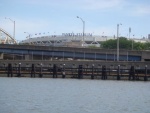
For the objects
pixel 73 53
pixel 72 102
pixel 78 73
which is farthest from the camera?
pixel 73 53

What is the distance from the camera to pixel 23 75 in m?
106

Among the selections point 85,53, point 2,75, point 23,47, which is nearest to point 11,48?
point 23,47

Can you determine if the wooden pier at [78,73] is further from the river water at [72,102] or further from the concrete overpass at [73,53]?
the river water at [72,102]

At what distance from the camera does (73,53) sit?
15000 cm

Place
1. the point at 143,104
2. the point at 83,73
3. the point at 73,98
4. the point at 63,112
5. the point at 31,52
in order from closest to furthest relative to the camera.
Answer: the point at 63,112
the point at 143,104
the point at 73,98
the point at 83,73
the point at 31,52

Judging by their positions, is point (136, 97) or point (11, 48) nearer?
point (136, 97)

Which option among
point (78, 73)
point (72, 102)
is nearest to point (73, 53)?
point (78, 73)

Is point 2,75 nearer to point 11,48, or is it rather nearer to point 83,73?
point 83,73

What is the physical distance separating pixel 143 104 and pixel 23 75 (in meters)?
56.6

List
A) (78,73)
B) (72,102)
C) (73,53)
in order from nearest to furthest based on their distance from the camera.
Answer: (72,102) → (78,73) → (73,53)

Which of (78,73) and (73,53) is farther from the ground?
(73,53)

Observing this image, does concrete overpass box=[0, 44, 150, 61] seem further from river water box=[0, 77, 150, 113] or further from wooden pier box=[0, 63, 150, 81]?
river water box=[0, 77, 150, 113]

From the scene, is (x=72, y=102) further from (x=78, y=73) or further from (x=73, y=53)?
(x=73, y=53)

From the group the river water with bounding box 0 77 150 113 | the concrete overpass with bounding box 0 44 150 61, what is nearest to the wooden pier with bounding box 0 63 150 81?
the concrete overpass with bounding box 0 44 150 61
